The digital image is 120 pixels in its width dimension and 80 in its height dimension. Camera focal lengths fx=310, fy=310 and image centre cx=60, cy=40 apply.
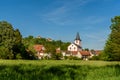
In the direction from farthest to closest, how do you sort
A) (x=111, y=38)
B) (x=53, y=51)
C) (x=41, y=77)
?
(x=53, y=51), (x=111, y=38), (x=41, y=77)

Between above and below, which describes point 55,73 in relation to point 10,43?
below

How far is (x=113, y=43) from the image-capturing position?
240 ft

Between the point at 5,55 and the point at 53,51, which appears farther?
the point at 53,51

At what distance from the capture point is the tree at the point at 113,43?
7200cm

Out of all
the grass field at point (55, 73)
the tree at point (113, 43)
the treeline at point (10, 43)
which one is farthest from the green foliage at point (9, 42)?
the grass field at point (55, 73)

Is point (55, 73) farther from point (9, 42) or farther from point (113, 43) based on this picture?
point (9, 42)

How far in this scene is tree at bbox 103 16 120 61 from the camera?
72.0m

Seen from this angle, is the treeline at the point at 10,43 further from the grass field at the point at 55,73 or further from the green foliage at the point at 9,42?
the grass field at the point at 55,73

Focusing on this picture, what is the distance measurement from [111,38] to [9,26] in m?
25.9

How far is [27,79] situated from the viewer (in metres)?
6.10

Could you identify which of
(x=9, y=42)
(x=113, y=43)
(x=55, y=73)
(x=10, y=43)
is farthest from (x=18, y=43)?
(x=55, y=73)

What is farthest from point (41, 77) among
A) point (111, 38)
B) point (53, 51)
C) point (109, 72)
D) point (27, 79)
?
point (53, 51)

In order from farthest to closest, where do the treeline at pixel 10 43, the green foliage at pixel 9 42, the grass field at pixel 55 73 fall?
the green foliage at pixel 9 42
the treeline at pixel 10 43
the grass field at pixel 55 73

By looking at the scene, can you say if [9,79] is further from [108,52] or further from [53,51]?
[53,51]
